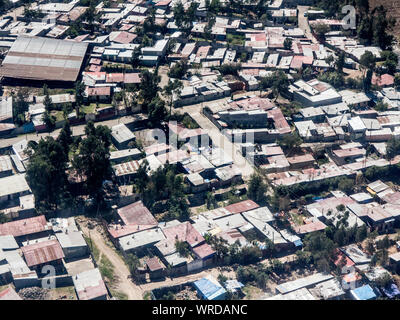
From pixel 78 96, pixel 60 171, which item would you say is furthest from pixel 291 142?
pixel 78 96

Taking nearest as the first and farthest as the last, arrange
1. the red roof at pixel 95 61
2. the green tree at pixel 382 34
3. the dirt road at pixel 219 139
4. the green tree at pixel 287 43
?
1. the dirt road at pixel 219 139
2. the red roof at pixel 95 61
3. the green tree at pixel 287 43
4. the green tree at pixel 382 34

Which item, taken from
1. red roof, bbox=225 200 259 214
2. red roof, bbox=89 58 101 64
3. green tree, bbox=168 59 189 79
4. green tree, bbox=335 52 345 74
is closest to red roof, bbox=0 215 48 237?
red roof, bbox=225 200 259 214

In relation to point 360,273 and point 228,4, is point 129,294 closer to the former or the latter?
point 360,273

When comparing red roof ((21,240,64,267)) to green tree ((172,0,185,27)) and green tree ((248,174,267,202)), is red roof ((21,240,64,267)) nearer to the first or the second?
green tree ((248,174,267,202))

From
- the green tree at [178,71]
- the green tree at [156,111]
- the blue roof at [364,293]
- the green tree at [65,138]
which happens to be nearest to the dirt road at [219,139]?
the green tree at [156,111]

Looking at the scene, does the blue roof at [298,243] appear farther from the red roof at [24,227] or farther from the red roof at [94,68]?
the red roof at [94,68]

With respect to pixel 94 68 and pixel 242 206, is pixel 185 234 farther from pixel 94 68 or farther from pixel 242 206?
pixel 94 68
